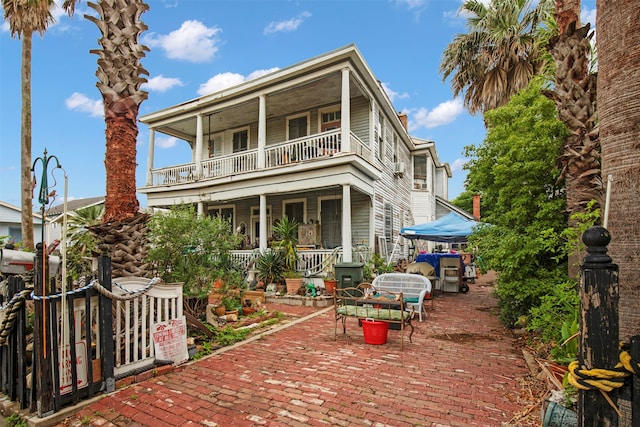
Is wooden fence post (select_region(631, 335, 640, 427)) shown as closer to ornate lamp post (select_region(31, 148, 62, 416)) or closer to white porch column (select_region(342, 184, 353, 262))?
ornate lamp post (select_region(31, 148, 62, 416))

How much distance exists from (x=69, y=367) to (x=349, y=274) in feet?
21.9

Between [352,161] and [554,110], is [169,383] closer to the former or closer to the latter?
[554,110]

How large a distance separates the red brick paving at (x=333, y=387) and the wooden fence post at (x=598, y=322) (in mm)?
1839

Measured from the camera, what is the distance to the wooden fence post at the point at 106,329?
12.3 ft

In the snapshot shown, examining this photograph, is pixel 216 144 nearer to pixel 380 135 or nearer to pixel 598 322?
pixel 380 135

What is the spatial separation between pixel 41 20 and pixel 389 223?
16.0 m

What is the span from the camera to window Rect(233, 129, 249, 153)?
1577 cm

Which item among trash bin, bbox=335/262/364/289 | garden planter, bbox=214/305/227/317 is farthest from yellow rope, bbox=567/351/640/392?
trash bin, bbox=335/262/364/289

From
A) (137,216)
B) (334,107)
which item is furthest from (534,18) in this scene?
(137,216)

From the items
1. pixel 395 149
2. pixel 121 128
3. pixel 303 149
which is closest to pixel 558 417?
pixel 121 128

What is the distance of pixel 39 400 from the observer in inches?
127

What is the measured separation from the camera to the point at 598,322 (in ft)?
4.98

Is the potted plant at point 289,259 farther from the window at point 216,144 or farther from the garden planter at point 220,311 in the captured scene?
the window at point 216,144

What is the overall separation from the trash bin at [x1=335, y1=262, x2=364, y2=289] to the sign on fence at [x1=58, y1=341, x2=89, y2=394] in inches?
253
